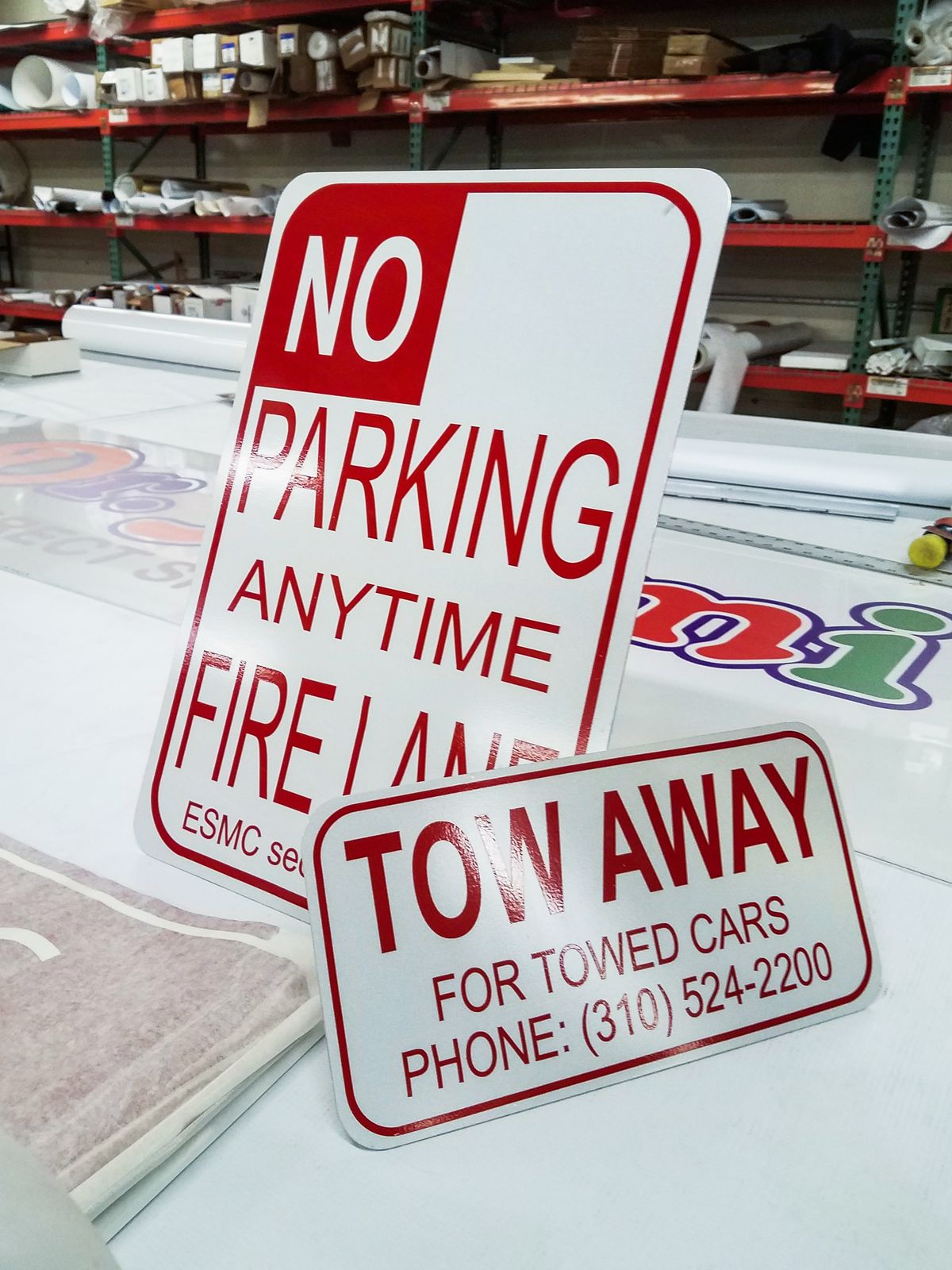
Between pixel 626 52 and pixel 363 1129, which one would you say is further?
pixel 626 52

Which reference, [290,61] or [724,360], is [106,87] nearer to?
[290,61]

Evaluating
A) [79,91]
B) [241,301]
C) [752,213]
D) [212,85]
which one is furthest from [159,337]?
[79,91]

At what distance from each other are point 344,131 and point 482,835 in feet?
15.8

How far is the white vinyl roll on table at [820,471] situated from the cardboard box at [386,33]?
2.34 m

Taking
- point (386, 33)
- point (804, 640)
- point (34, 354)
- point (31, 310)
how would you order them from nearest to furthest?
point (804, 640) → point (34, 354) → point (386, 33) → point (31, 310)

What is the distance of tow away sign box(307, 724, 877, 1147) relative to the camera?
544 mm

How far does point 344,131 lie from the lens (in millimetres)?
4707

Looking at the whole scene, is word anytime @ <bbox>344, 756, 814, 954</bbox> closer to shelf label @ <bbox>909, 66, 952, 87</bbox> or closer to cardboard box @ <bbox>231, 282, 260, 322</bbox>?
shelf label @ <bbox>909, 66, 952, 87</bbox>

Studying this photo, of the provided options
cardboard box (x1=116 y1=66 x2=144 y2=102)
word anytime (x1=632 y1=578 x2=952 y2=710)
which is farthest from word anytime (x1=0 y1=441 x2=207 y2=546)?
cardboard box (x1=116 y1=66 x2=144 y2=102)

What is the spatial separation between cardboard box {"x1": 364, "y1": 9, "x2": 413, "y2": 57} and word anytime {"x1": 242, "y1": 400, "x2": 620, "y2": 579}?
3.46 metres

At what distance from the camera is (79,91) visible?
4.90 meters

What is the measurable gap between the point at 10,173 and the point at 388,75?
325 centimetres

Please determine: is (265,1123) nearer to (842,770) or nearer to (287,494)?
(287,494)

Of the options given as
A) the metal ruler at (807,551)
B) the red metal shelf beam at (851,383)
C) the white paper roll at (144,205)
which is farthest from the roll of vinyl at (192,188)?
the metal ruler at (807,551)
